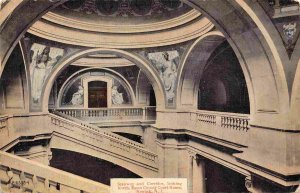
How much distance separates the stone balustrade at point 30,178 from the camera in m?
4.46

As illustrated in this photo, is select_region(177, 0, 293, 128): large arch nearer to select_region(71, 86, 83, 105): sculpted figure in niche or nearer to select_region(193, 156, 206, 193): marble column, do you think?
select_region(193, 156, 206, 193): marble column

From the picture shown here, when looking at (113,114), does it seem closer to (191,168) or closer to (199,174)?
(191,168)

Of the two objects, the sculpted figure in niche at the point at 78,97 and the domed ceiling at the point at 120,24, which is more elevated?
the domed ceiling at the point at 120,24

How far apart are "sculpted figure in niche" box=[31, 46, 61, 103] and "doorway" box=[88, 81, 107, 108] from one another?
6.12 metres

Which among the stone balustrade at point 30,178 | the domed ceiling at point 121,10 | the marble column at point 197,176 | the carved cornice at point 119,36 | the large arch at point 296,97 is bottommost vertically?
the marble column at point 197,176

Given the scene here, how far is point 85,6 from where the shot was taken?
982 cm

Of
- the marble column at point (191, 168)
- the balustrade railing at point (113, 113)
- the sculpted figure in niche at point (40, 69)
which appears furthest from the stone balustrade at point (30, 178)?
the balustrade railing at point (113, 113)

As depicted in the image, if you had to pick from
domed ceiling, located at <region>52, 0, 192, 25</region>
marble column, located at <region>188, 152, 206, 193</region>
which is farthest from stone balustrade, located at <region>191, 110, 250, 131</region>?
domed ceiling, located at <region>52, 0, 192, 25</region>

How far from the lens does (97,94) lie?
16.5 m

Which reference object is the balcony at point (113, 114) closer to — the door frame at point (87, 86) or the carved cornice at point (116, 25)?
the door frame at point (87, 86)

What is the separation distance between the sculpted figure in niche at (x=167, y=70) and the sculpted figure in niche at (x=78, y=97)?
6530 millimetres

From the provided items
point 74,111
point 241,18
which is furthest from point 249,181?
point 74,111

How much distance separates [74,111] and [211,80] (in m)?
7.49

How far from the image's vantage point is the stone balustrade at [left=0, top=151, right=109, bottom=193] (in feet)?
14.6
